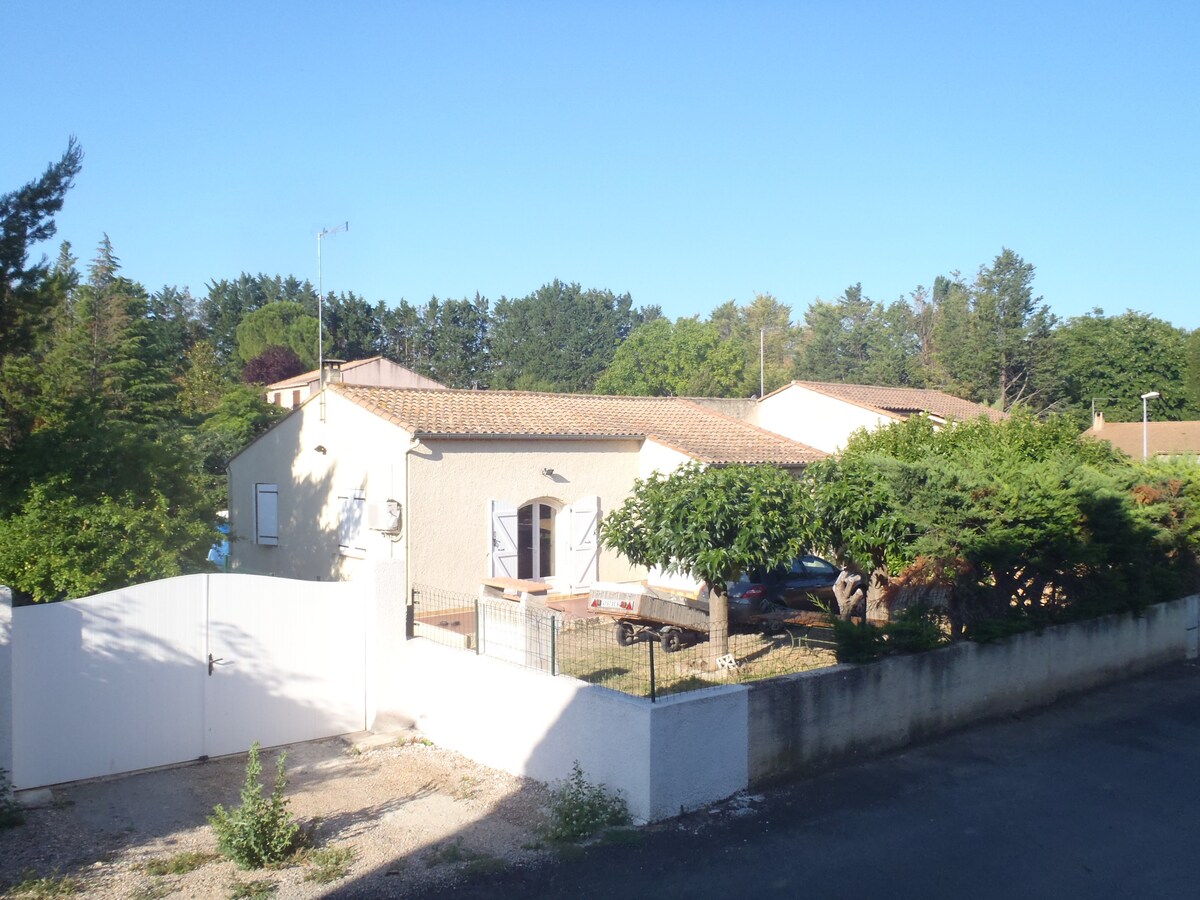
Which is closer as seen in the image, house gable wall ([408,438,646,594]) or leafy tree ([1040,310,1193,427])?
house gable wall ([408,438,646,594])

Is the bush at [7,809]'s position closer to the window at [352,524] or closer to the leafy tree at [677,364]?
the window at [352,524]

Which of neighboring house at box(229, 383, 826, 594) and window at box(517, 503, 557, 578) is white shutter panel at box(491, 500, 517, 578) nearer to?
neighboring house at box(229, 383, 826, 594)

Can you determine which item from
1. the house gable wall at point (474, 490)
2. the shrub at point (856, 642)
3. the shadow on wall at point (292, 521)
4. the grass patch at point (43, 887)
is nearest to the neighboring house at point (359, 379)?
the shadow on wall at point (292, 521)

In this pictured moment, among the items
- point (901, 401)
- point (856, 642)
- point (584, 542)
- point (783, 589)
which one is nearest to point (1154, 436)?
point (901, 401)

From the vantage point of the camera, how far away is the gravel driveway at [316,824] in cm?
620

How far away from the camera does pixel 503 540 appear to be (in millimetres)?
17031

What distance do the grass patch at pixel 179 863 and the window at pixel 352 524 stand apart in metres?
10.4

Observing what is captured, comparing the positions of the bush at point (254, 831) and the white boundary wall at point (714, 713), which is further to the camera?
the white boundary wall at point (714, 713)

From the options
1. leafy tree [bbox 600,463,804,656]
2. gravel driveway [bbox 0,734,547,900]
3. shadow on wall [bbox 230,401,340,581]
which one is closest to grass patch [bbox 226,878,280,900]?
gravel driveway [bbox 0,734,547,900]

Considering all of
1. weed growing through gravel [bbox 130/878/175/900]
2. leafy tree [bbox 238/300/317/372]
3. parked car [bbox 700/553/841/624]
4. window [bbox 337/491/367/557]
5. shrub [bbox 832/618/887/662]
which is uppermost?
leafy tree [bbox 238/300/317/372]

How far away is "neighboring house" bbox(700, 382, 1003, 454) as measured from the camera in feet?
99.2

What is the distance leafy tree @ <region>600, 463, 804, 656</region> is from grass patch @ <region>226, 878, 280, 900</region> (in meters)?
5.95

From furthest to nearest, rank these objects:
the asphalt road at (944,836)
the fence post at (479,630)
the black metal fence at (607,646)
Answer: the fence post at (479,630), the black metal fence at (607,646), the asphalt road at (944,836)

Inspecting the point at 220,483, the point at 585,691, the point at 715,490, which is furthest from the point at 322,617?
the point at 220,483
